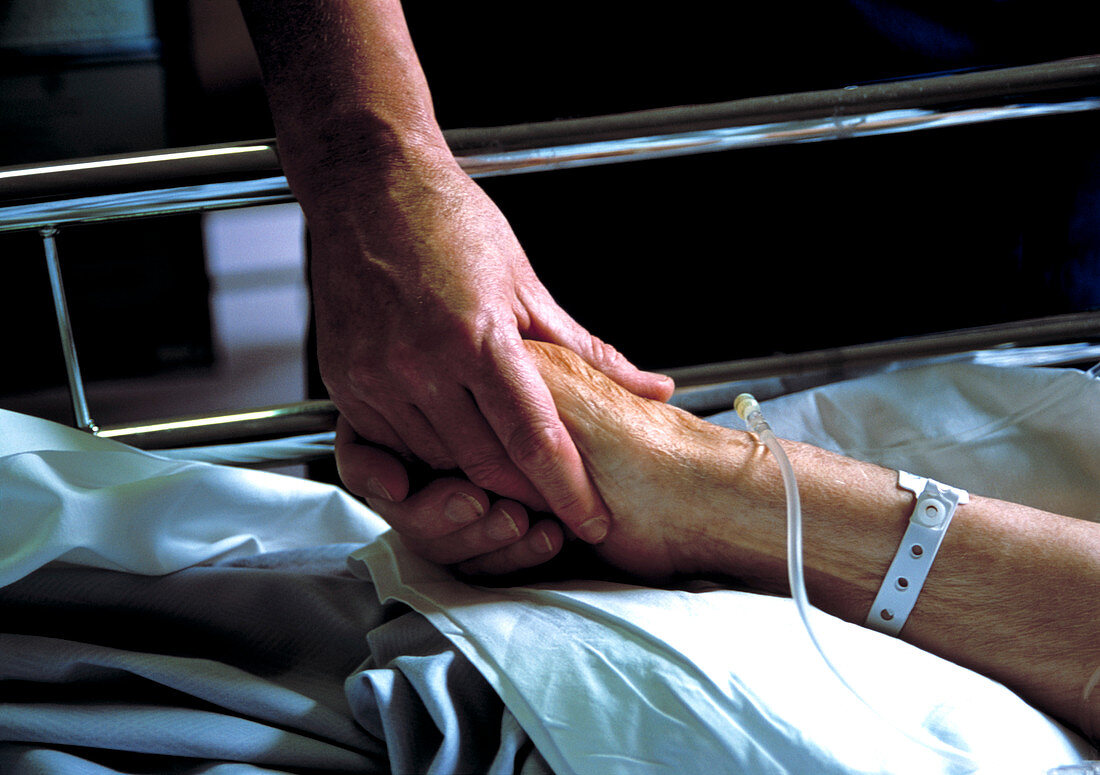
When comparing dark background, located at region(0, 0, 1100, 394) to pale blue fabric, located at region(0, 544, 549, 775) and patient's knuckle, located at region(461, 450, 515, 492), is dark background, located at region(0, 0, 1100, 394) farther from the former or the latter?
pale blue fabric, located at region(0, 544, 549, 775)

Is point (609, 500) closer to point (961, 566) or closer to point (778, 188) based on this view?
point (961, 566)

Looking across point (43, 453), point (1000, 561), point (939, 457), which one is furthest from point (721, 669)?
point (43, 453)

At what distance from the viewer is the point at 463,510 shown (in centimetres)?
67

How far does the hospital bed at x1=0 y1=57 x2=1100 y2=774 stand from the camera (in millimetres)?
517

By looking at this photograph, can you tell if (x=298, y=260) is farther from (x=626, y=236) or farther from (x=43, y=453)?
(x=43, y=453)

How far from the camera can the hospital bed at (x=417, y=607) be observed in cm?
52

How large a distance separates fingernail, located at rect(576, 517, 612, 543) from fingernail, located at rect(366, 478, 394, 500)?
0.16 m

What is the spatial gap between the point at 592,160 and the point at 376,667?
0.56 meters

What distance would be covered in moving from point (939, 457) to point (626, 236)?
52 cm

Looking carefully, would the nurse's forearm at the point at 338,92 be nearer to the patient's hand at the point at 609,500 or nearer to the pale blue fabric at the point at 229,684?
the patient's hand at the point at 609,500

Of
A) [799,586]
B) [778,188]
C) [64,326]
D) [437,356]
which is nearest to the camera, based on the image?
[799,586]

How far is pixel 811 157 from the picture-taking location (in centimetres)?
110

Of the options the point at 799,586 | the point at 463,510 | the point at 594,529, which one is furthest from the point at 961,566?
the point at 463,510

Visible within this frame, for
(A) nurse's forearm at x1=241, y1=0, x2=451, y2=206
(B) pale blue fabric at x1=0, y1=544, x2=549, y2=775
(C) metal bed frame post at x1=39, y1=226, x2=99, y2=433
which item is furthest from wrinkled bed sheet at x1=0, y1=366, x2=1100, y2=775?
(A) nurse's forearm at x1=241, y1=0, x2=451, y2=206
